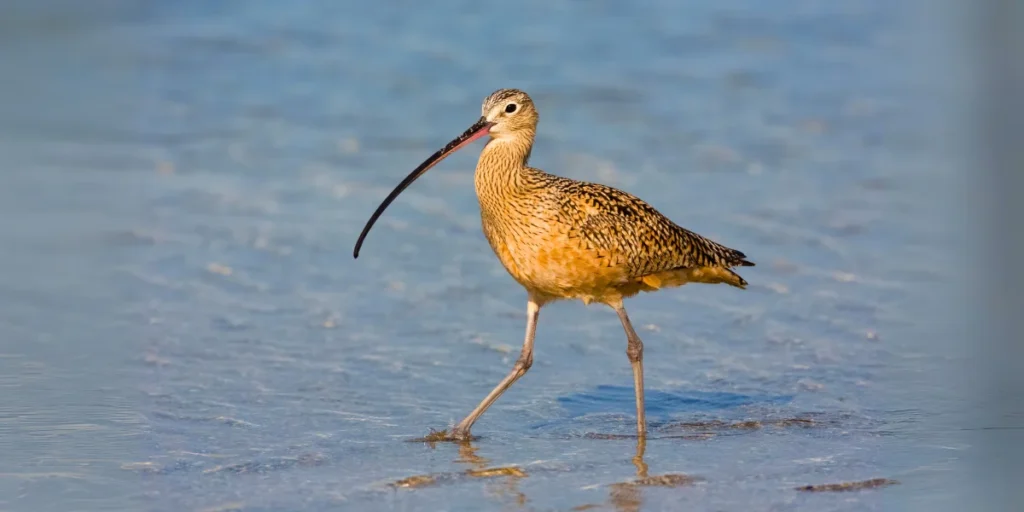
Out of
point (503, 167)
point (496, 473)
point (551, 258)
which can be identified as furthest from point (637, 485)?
point (503, 167)

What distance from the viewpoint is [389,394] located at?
300 inches

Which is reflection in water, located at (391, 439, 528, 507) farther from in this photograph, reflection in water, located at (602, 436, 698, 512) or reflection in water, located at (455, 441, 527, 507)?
reflection in water, located at (602, 436, 698, 512)

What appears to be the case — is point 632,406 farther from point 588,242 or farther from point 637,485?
point 637,485

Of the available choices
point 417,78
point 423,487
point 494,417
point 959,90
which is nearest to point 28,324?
point 494,417

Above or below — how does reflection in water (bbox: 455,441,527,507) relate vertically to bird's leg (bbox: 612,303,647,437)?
below

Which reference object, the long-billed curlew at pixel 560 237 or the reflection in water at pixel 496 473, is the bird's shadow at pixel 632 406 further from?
the reflection in water at pixel 496 473

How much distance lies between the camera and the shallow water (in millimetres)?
6406

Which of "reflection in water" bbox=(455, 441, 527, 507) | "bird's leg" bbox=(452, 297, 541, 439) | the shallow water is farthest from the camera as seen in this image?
"bird's leg" bbox=(452, 297, 541, 439)

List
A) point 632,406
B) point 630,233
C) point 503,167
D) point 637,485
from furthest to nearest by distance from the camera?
1. point 632,406
2. point 503,167
3. point 630,233
4. point 637,485

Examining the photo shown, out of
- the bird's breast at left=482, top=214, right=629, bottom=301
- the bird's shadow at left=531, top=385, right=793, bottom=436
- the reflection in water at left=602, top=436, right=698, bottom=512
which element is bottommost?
the reflection in water at left=602, top=436, right=698, bottom=512

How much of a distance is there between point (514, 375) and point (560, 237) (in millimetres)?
701

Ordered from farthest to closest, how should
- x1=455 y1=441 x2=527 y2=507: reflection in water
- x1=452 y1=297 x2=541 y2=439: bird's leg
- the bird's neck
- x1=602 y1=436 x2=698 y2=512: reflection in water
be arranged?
1. the bird's neck
2. x1=452 y1=297 x2=541 y2=439: bird's leg
3. x1=455 y1=441 x2=527 y2=507: reflection in water
4. x1=602 y1=436 x2=698 y2=512: reflection in water

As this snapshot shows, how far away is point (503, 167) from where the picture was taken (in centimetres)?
748

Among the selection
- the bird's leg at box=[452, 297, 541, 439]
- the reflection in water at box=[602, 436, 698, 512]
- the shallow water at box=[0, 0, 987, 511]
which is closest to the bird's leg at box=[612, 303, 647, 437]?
the shallow water at box=[0, 0, 987, 511]
